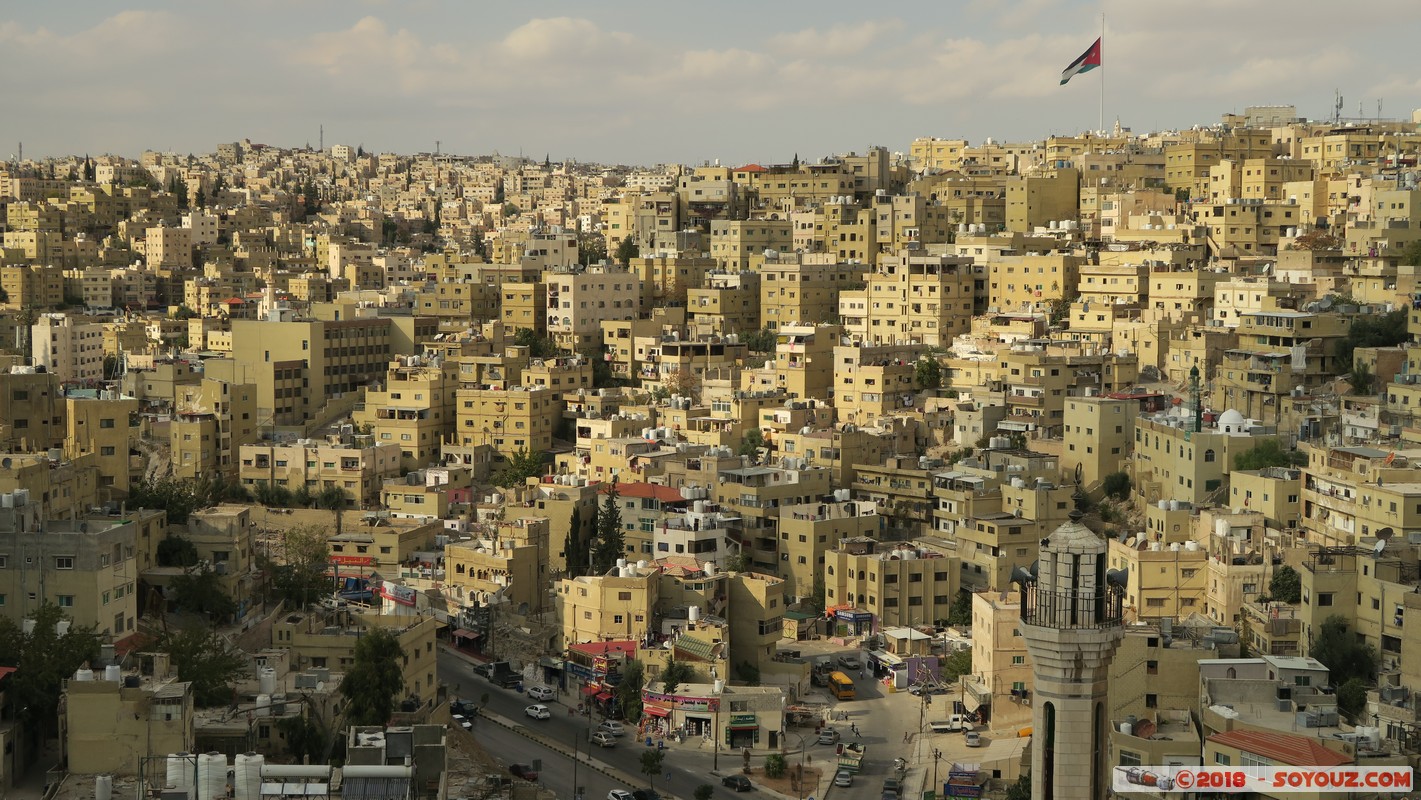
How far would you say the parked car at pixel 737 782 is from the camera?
23531 millimetres

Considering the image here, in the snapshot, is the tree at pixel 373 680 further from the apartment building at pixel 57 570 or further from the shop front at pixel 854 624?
the shop front at pixel 854 624

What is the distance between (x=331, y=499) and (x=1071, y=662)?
84.5 feet

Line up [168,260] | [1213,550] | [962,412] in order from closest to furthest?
[1213,550], [962,412], [168,260]

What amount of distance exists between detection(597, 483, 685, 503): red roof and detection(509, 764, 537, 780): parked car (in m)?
9.42

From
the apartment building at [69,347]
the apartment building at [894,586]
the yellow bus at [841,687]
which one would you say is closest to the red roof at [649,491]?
the apartment building at [894,586]

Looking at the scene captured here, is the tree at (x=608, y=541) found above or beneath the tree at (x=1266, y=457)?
beneath

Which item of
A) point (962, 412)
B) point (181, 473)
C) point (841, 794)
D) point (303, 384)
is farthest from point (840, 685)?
point (303, 384)

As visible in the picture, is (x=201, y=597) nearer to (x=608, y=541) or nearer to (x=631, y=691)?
(x=631, y=691)

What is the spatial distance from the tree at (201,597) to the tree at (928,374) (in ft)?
54.2

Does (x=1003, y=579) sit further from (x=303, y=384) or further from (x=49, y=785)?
(x=303, y=384)

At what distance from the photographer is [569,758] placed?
24141 millimetres

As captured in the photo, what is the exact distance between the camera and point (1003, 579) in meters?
30.5

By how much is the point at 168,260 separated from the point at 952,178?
2804 centimetres

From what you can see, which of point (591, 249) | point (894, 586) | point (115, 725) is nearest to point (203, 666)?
point (115, 725)
